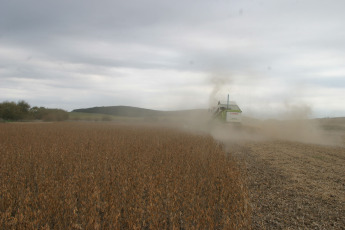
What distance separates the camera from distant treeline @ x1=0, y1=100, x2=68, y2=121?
41719 millimetres

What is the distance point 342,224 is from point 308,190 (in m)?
1.80

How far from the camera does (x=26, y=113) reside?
149 feet

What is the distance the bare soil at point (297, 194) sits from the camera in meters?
4.26

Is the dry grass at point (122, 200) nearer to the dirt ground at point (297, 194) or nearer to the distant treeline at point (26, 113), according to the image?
the dirt ground at point (297, 194)

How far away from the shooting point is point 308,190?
5953 millimetres

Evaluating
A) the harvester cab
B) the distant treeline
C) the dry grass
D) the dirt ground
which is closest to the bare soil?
the dirt ground

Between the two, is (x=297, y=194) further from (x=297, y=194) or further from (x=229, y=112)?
(x=229, y=112)

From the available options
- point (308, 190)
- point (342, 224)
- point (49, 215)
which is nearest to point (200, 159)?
point (308, 190)

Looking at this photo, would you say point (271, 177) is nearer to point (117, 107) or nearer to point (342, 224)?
point (342, 224)

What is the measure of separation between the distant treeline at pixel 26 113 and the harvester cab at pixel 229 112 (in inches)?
1321

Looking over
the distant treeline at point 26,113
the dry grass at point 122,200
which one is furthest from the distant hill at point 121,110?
the dry grass at point 122,200

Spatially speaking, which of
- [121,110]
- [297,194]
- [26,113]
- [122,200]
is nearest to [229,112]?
[297,194]

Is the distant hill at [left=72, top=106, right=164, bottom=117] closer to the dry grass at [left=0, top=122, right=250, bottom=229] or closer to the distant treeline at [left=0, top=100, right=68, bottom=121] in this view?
the distant treeline at [left=0, top=100, right=68, bottom=121]

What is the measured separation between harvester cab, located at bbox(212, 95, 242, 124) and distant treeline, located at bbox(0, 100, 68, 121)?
33.6m
